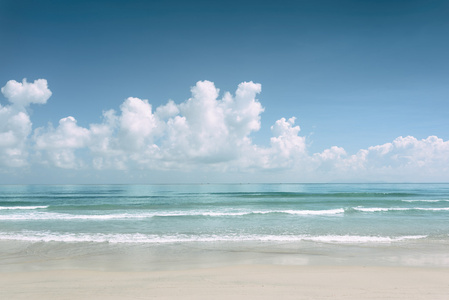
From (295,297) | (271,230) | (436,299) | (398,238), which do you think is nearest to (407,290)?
(436,299)

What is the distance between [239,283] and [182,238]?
23.0 feet

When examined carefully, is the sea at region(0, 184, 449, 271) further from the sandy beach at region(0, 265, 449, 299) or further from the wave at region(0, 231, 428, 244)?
the sandy beach at region(0, 265, 449, 299)

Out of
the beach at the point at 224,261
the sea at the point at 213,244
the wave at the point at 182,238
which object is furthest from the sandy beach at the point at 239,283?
the wave at the point at 182,238

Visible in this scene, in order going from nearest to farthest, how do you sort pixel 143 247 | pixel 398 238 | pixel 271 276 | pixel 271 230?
pixel 271 276
pixel 143 247
pixel 398 238
pixel 271 230

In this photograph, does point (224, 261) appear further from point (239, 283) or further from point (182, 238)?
point (182, 238)

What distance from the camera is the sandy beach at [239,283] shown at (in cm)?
679

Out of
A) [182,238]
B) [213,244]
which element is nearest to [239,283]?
[213,244]

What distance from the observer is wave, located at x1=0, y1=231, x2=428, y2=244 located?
13.4 meters

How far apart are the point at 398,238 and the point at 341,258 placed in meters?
5.66

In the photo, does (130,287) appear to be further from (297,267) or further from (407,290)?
(407,290)

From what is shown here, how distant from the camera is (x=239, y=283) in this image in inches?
298

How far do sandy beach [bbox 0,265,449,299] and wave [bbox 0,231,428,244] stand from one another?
14.8ft

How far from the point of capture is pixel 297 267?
905 cm

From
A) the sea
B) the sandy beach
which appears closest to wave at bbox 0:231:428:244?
the sea
